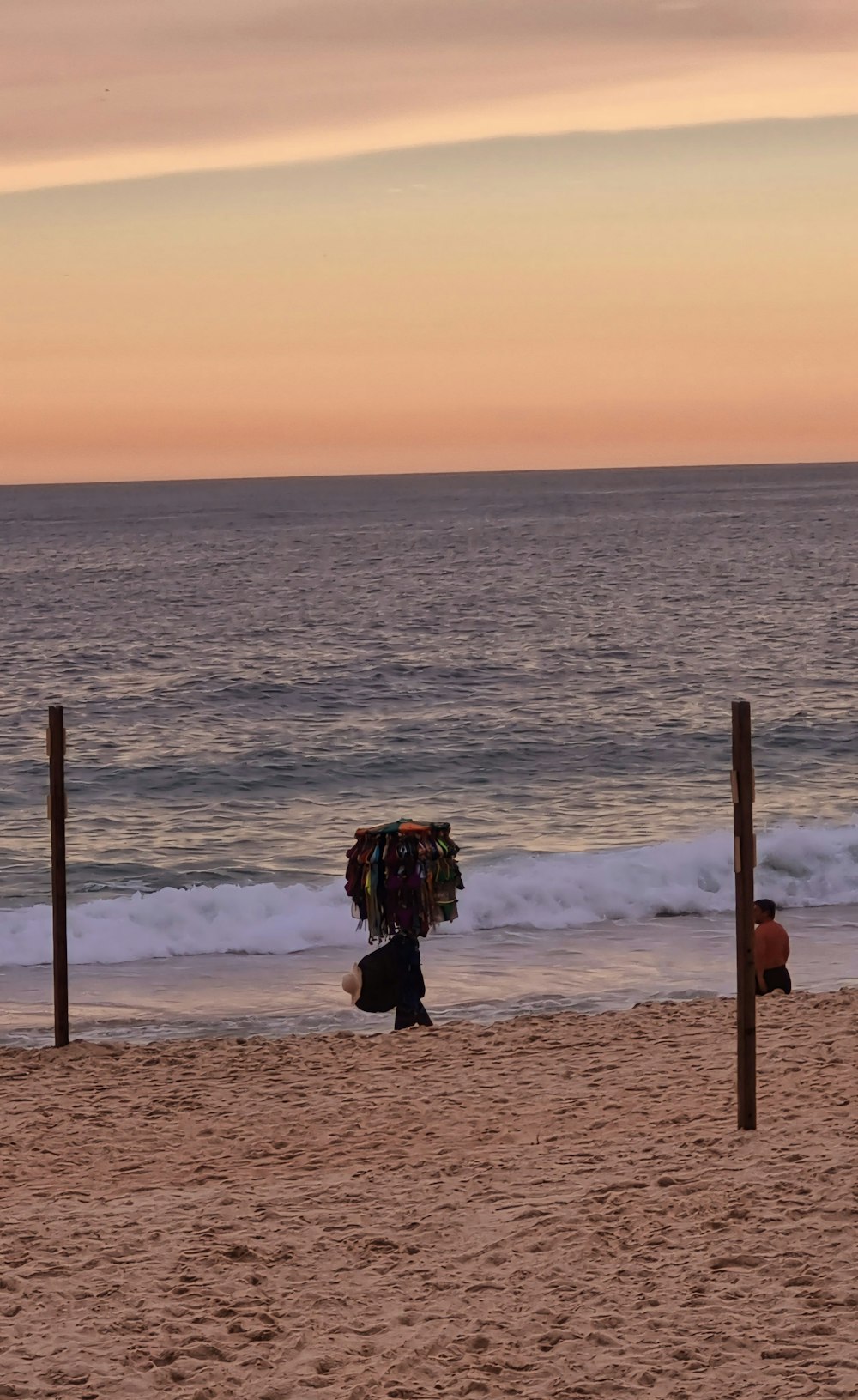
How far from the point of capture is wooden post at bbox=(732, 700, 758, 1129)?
7.42m

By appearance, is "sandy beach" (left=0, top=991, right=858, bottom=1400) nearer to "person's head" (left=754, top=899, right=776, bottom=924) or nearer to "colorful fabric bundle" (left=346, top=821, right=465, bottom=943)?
"colorful fabric bundle" (left=346, top=821, right=465, bottom=943)

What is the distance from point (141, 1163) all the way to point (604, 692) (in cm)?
2870

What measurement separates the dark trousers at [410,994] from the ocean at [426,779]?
979 millimetres

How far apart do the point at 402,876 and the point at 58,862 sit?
89.3 inches

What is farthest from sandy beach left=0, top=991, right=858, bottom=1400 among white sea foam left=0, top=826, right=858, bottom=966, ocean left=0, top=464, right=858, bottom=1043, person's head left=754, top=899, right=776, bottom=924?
white sea foam left=0, top=826, right=858, bottom=966

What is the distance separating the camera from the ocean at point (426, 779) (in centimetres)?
1418

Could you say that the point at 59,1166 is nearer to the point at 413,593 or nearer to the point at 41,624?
the point at 41,624

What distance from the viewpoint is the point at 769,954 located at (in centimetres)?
1161

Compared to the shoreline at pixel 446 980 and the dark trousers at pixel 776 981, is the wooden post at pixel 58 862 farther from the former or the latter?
the dark trousers at pixel 776 981

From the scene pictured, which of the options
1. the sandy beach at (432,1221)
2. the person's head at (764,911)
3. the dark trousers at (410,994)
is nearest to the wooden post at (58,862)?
the sandy beach at (432,1221)

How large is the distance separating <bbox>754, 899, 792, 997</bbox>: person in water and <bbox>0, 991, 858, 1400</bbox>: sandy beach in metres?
1.05

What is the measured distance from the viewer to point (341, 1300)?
623 centimetres

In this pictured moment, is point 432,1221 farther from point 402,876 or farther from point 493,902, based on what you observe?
point 493,902

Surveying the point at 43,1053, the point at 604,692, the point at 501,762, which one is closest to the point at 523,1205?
the point at 43,1053
